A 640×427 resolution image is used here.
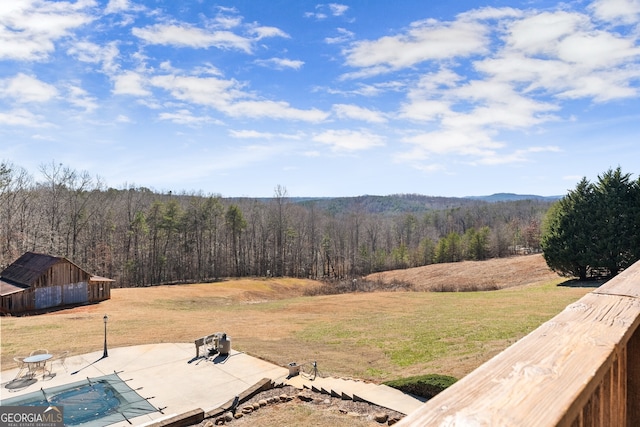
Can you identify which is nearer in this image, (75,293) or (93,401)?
(93,401)

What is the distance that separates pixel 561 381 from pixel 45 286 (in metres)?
34.4

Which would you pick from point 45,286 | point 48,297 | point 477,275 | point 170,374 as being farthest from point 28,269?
point 477,275

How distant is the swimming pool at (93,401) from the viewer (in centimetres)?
1034

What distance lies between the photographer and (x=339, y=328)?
828 inches

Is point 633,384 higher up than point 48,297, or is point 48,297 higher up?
point 633,384

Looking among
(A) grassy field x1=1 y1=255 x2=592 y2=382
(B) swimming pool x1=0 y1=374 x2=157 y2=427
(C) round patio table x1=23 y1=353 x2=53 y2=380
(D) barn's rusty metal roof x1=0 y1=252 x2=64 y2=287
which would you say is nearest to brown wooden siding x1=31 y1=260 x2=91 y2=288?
(D) barn's rusty metal roof x1=0 y1=252 x2=64 y2=287

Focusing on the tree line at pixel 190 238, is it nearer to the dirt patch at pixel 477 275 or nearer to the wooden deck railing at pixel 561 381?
the dirt patch at pixel 477 275

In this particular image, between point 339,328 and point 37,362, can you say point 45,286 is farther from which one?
point 339,328

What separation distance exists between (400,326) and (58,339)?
55.3 ft

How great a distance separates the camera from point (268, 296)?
43.1 meters

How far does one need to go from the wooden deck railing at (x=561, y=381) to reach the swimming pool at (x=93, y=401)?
11.9 meters

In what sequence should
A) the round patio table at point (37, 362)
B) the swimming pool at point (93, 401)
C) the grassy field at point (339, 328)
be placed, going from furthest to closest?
the grassy field at point (339, 328), the round patio table at point (37, 362), the swimming pool at point (93, 401)

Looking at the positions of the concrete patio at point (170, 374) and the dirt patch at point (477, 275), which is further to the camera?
Result: the dirt patch at point (477, 275)

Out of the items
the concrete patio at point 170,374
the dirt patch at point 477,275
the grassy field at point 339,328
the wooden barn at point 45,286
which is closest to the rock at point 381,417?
the grassy field at point 339,328
